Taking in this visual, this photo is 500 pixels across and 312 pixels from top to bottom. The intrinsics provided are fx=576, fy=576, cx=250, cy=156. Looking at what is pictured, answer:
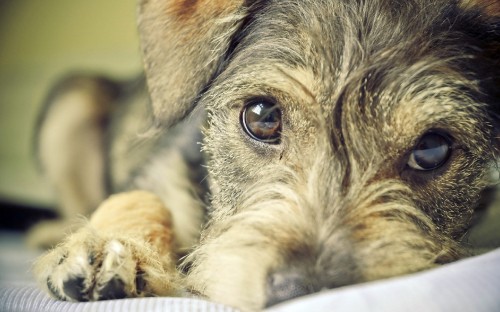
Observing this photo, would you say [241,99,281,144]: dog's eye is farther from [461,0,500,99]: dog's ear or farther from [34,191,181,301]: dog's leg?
[461,0,500,99]: dog's ear

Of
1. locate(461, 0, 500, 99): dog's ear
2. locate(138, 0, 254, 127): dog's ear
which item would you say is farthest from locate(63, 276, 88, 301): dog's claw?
locate(461, 0, 500, 99): dog's ear

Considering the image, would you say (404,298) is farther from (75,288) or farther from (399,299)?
(75,288)

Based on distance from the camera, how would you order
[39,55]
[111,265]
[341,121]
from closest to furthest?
1. [111,265]
2. [341,121]
3. [39,55]

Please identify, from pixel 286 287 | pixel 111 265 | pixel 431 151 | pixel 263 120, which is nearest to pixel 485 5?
pixel 431 151

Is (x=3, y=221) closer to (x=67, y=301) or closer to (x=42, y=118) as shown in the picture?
(x=42, y=118)

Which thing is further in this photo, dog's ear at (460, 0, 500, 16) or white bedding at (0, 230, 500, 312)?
dog's ear at (460, 0, 500, 16)

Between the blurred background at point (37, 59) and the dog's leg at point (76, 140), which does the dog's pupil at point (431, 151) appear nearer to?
the blurred background at point (37, 59)
